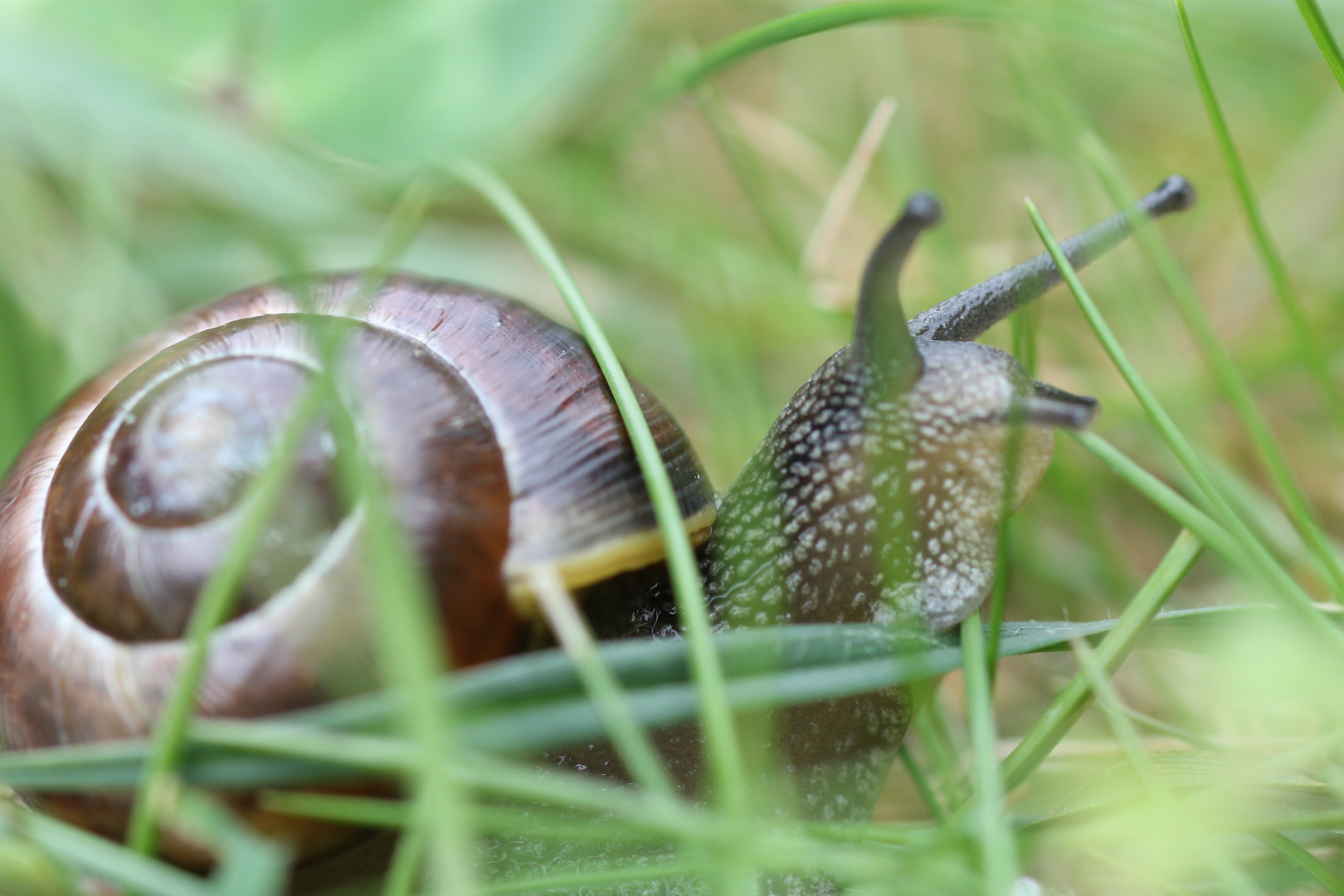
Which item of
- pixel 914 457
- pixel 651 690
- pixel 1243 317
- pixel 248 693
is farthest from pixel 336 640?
pixel 1243 317

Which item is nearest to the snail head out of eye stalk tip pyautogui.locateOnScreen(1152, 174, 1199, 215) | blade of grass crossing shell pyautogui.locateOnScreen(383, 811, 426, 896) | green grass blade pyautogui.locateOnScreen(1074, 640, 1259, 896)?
eye stalk tip pyautogui.locateOnScreen(1152, 174, 1199, 215)

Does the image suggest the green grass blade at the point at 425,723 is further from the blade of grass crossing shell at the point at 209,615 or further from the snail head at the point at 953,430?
the snail head at the point at 953,430

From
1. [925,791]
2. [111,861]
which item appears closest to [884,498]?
[925,791]

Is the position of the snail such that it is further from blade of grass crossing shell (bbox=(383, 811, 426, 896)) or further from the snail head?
blade of grass crossing shell (bbox=(383, 811, 426, 896))

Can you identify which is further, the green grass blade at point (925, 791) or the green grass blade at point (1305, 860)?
the green grass blade at point (925, 791)

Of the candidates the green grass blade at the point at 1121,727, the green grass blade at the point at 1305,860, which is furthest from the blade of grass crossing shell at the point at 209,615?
the green grass blade at the point at 1305,860

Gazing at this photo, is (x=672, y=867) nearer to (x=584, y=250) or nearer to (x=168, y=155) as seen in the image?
(x=168, y=155)

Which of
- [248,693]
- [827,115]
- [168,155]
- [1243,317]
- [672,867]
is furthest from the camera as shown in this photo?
[827,115]
